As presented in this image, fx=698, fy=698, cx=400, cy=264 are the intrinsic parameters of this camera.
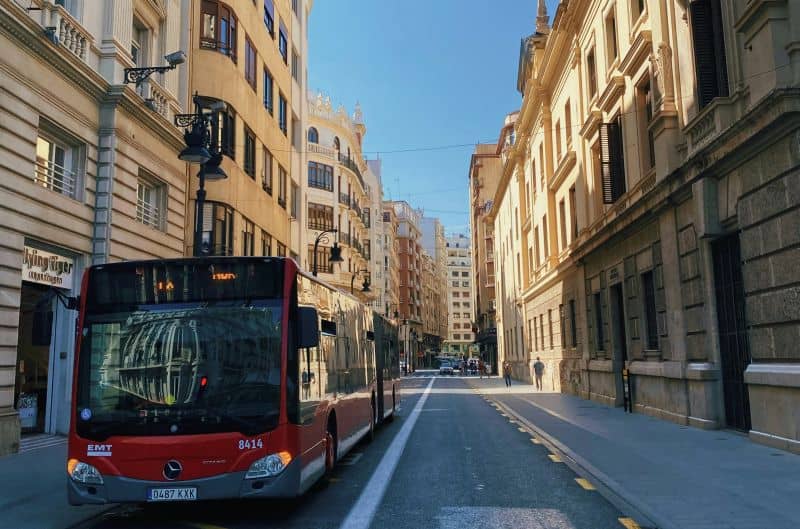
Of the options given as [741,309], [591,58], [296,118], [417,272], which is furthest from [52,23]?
[417,272]

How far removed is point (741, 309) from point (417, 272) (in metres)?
109

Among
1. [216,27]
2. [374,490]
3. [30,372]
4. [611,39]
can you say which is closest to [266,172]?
[216,27]

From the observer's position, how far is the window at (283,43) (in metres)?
31.5

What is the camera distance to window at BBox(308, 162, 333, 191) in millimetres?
51750

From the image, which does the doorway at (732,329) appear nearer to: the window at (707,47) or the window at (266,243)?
the window at (707,47)

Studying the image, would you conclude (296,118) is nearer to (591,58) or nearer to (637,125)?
(591,58)

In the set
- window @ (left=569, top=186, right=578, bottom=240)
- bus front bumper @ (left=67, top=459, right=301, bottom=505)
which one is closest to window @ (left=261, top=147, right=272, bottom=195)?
window @ (left=569, top=186, right=578, bottom=240)

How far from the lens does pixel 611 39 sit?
75.1 ft

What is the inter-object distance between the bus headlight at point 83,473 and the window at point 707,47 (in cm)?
1351

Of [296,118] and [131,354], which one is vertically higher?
[296,118]

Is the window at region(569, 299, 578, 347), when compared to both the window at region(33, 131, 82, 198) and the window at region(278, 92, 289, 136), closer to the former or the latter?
the window at region(278, 92, 289, 136)

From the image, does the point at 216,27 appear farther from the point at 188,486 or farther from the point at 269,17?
the point at 188,486

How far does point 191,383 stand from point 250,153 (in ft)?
64.8

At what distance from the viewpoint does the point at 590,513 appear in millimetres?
7668
